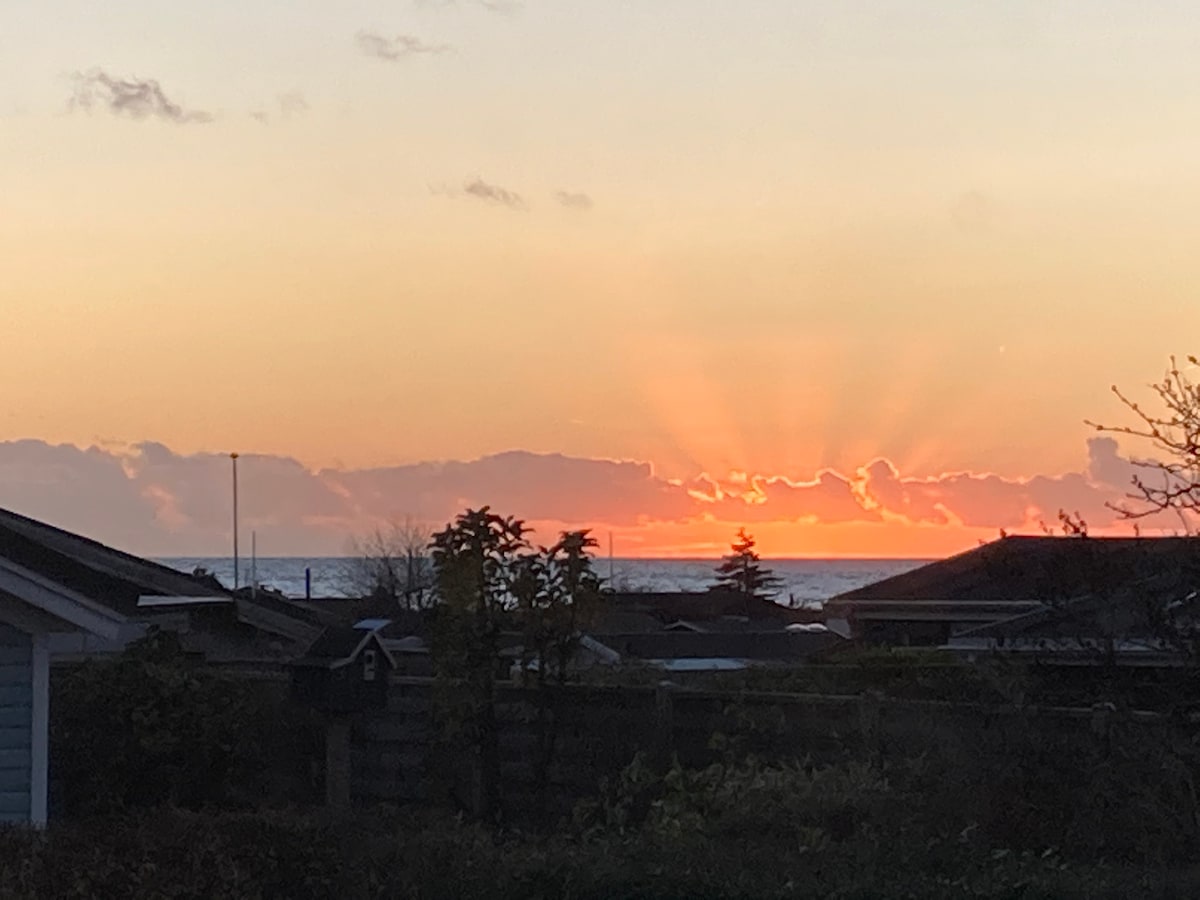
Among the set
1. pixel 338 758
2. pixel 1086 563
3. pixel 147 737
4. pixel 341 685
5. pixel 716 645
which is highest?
pixel 1086 563

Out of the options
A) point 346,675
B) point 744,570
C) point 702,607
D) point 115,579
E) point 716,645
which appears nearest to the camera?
point 115,579

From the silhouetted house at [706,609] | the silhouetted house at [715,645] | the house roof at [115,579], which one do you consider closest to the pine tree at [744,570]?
the silhouetted house at [706,609]

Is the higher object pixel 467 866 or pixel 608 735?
pixel 608 735

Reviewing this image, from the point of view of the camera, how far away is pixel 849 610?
3409 cm

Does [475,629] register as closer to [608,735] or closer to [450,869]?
[608,735]

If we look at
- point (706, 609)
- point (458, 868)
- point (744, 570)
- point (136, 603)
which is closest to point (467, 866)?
point (458, 868)

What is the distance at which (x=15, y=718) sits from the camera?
10922mm

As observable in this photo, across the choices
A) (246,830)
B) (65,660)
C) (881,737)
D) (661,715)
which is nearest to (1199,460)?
(881,737)

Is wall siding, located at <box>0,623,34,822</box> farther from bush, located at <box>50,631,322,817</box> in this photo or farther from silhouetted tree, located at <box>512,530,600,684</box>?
silhouetted tree, located at <box>512,530,600,684</box>

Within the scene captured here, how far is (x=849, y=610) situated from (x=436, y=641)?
69.8ft

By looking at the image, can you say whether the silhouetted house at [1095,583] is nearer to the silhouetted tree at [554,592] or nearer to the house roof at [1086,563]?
the house roof at [1086,563]

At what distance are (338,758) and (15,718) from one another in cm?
438

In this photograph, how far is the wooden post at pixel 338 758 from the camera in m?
14.8

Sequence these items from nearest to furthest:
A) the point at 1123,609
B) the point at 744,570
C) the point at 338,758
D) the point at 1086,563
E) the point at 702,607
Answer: the point at 1086,563, the point at 1123,609, the point at 338,758, the point at 702,607, the point at 744,570
